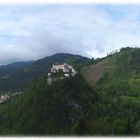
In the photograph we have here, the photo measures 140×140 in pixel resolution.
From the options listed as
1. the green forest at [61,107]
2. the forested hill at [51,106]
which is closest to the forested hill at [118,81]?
the green forest at [61,107]

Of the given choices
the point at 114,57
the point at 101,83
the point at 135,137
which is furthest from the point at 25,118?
the point at 114,57


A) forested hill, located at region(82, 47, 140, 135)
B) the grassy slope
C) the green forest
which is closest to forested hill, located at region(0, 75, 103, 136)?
the green forest

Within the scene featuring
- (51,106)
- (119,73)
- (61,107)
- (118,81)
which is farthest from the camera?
(119,73)

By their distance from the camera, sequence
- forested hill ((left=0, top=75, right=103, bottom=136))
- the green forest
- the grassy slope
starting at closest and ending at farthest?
1. the green forest
2. forested hill ((left=0, top=75, right=103, bottom=136))
3. the grassy slope

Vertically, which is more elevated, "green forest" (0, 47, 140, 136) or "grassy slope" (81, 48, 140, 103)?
"grassy slope" (81, 48, 140, 103)

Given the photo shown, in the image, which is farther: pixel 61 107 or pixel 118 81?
pixel 118 81

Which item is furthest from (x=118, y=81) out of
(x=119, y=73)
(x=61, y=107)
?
(x=61, y=107)

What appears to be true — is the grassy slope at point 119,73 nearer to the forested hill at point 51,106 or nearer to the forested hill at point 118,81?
the forested hill at point 118,81

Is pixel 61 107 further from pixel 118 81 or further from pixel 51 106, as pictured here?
pixel 118 81

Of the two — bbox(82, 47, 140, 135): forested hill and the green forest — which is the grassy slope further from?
the green forest

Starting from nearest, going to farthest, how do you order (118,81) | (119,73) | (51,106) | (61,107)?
(61,107), (51,106), (118,81), (119,73)

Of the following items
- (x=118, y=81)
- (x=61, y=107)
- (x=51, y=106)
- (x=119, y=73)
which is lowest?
(x=61, y=107)
